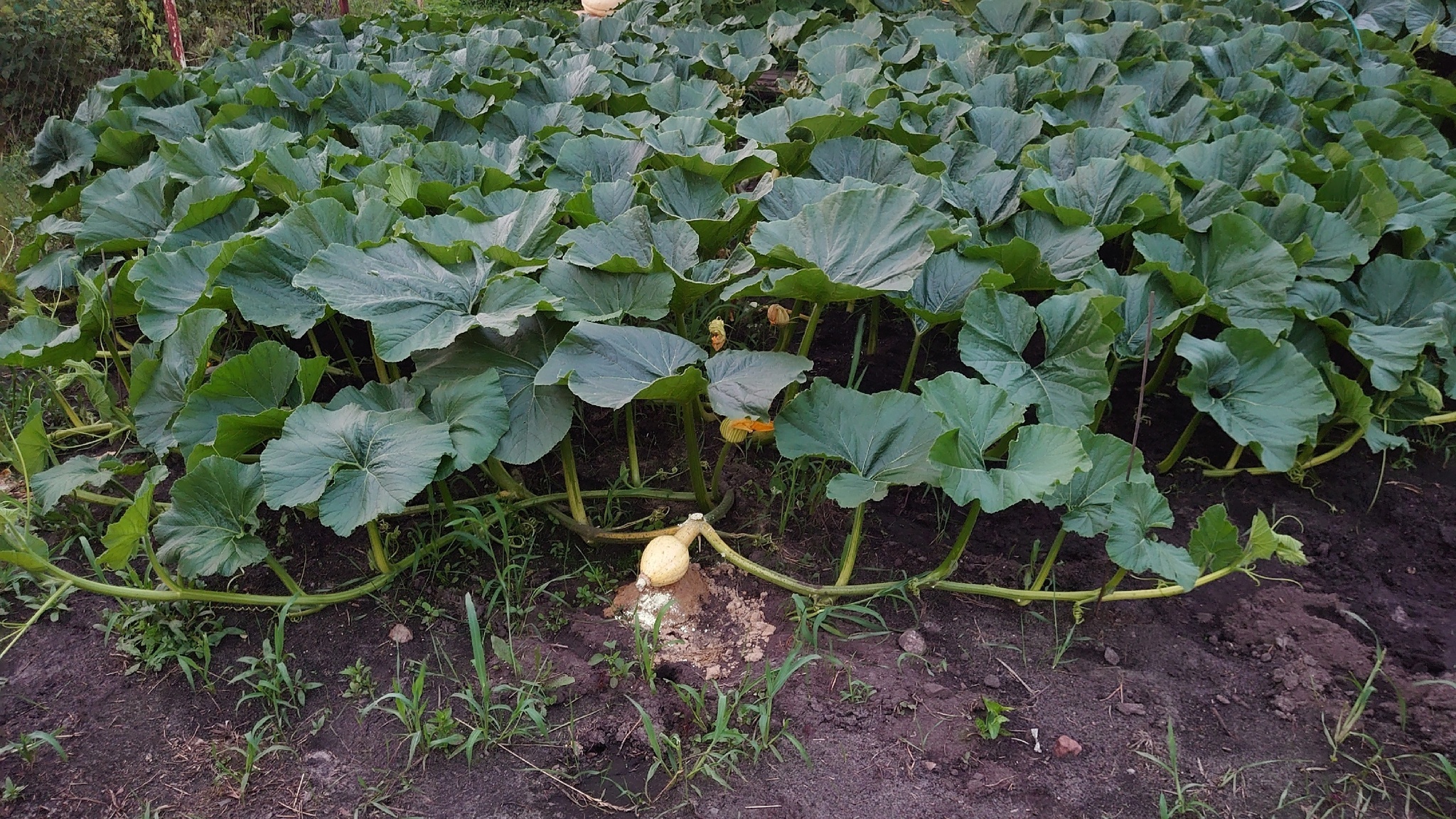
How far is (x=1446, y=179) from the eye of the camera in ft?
9.84

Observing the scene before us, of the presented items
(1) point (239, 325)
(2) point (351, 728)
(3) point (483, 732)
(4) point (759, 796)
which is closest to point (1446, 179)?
(4) point (759, 796)

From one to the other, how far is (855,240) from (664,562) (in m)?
0.92

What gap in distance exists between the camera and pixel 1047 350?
223 cm

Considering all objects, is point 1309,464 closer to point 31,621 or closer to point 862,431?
point 862,431

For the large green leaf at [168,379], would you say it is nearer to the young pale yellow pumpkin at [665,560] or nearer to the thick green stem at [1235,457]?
the young pale yellow pumpkin at [665,560]

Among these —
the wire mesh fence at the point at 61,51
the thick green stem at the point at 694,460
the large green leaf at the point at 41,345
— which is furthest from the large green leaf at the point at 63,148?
the thick green stem at the point at 694,460

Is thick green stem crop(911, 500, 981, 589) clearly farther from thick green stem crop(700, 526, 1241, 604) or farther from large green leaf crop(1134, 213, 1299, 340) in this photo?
large green leaf crop(1134, 213, 1299, 340)

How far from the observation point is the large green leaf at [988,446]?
1790 mm

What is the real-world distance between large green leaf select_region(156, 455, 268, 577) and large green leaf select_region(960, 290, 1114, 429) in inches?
64.9

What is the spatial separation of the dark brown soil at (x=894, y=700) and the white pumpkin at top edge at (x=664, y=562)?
179 mm

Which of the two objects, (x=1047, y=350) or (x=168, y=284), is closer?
(x=1047, y=350)

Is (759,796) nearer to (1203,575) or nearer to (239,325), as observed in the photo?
(1203,575)

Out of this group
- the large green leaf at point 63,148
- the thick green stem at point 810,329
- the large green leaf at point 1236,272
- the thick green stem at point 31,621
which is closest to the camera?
the thick green stem at point 31,621

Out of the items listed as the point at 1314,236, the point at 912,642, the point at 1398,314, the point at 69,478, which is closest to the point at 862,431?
the point at 912,642
